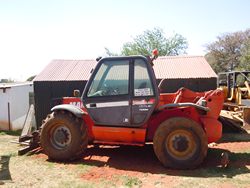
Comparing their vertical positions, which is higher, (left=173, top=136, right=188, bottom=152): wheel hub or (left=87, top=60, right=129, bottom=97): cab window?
(left=87, top=60, right=129, bottom=97): cab window

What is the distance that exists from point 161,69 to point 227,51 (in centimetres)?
2882

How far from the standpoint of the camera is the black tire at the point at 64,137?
6773 millimetres

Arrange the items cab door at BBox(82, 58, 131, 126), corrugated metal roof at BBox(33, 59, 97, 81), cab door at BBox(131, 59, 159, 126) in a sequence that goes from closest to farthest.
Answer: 1. cab door at BBox(131, 59, 159, 126)
2. cab door at BBox(82, 58, 131, 126)
3. corrugated metal roof at BBox(33, 59, 97, 81)

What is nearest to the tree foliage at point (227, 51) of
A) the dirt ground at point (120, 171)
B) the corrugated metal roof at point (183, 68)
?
the corrugated metal roof at point (183, 68)

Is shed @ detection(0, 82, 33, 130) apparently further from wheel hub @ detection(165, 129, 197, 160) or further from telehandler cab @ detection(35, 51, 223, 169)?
wheel hub @ detection(165, 129, 197, 160)

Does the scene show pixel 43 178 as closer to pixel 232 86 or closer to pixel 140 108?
pixel 140 108

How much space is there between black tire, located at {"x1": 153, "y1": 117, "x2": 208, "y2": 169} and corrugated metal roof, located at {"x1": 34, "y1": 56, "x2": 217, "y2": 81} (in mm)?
4427

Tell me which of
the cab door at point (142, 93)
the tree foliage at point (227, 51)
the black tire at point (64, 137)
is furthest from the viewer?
the tree foliage at point (227, 51)

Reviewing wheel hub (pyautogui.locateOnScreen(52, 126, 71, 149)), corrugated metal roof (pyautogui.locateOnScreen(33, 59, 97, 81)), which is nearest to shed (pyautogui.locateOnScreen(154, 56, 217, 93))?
corrugated metal roof (pyautogui.locateOnScreen(33, 59, 97, 81))

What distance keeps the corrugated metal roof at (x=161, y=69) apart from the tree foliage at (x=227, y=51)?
26.3m

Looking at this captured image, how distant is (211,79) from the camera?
1027cm

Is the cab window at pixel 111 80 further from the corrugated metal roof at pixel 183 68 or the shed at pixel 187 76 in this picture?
the corrugated metal roof at pixel 183 68

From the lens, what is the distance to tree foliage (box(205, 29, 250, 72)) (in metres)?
36.3

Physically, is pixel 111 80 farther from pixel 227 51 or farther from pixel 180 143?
pixel 227 51
